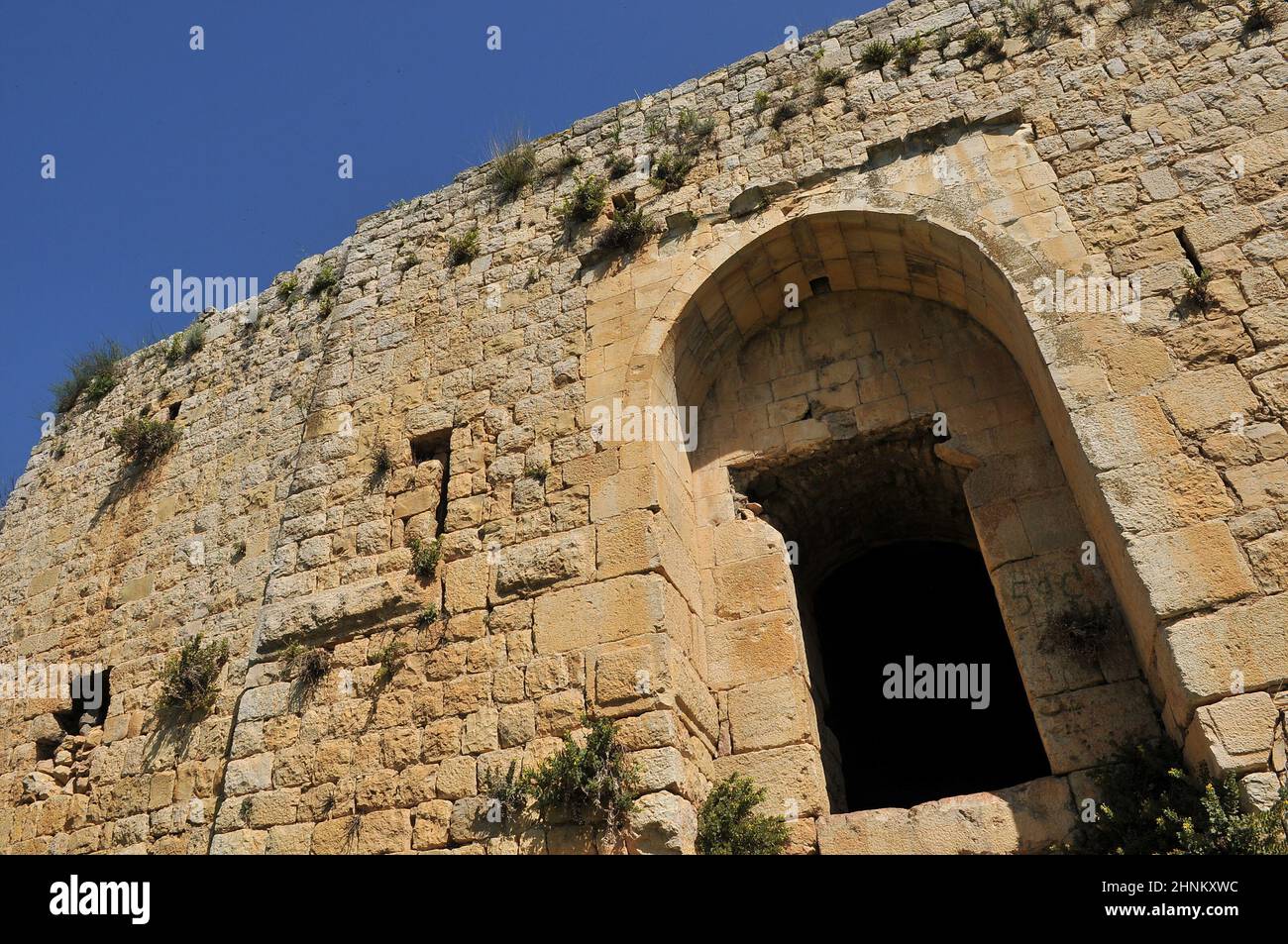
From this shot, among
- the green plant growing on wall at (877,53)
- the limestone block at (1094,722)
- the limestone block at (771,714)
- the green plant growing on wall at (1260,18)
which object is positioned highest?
the green plant growing on wall at (877,53)

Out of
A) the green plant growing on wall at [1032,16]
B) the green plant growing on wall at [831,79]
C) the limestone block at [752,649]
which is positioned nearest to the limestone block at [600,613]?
the limestone block at [752,649]

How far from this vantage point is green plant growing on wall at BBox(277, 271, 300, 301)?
10.0 m

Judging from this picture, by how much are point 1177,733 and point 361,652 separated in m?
4.96

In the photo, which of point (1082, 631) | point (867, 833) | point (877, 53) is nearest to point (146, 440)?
point (877, 53)

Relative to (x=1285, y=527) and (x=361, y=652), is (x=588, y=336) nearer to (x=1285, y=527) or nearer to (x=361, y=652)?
(x=361, y=652)

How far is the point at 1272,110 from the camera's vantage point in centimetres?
611

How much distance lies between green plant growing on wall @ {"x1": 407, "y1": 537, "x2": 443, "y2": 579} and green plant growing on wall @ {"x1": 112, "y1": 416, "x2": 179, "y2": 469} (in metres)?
A: 4.47

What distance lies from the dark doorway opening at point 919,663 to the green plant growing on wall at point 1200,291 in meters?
3.50

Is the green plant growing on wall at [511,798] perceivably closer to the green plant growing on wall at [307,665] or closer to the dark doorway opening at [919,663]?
the green plant growing on wall at [307,665]

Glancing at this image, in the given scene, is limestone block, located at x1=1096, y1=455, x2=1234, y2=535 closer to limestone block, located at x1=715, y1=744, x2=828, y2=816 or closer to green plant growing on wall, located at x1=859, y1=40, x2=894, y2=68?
limestone block, located at x1=715, y1=744, x2=828, y2=816

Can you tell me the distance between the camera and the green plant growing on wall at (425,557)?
21.5ft

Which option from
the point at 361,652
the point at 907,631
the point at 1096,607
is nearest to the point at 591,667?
the point at 361,652

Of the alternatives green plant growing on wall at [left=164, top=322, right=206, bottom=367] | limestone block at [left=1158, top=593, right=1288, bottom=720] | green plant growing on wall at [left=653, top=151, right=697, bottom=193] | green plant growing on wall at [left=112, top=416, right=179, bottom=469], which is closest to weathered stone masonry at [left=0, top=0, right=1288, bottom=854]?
limestone block at [left=1158, top=593, right=1288, bottom=720]

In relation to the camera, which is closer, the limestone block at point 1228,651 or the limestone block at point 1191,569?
the limestone block at point 1228,651
